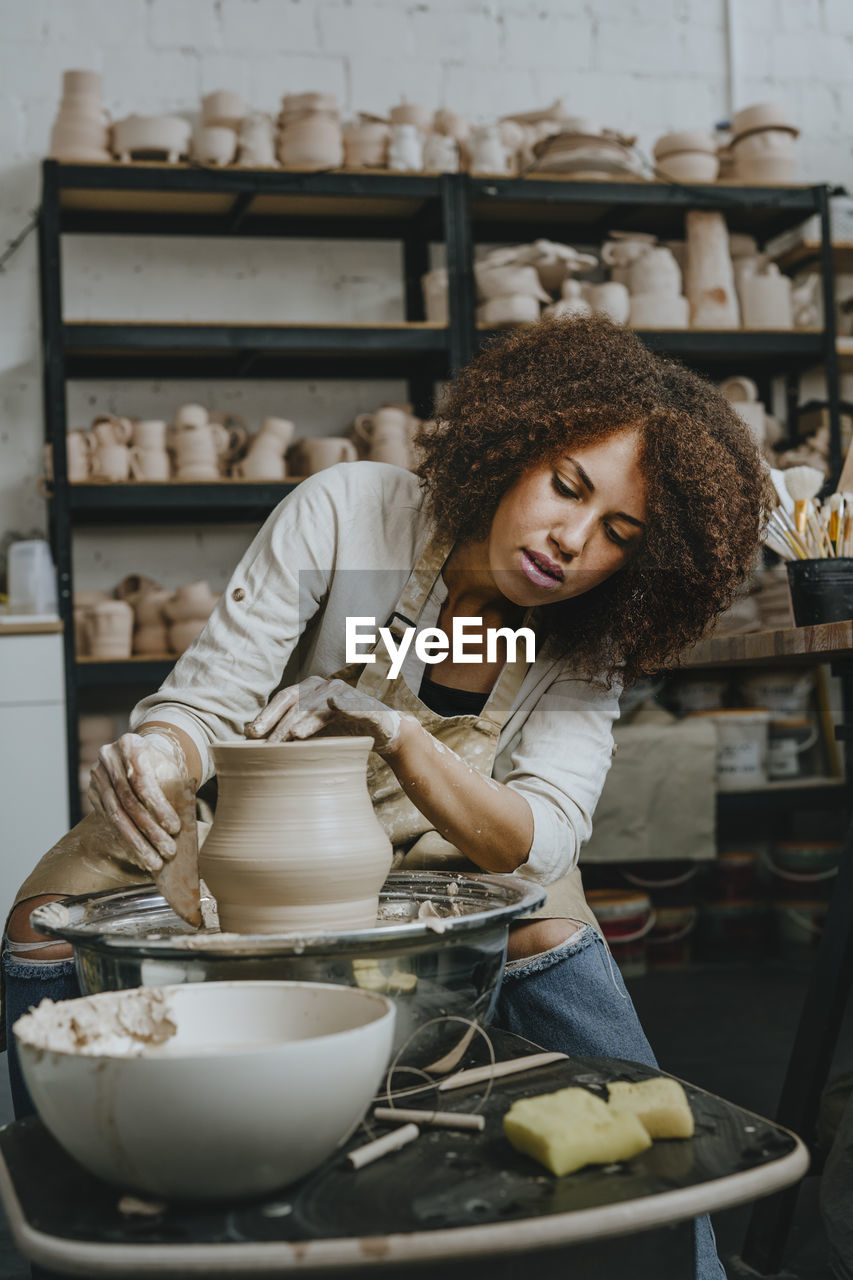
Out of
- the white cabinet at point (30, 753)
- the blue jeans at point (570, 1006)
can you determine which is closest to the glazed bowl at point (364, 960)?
the blue jeans at point (570, 1006)

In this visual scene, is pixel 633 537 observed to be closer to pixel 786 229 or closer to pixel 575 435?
pixel 575 435

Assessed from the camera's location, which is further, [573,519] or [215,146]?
[215,146]

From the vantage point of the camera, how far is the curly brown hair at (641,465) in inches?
54.9

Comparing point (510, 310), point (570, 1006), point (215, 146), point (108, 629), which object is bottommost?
point (570, 1006)

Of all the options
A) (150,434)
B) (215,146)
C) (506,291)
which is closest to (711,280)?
(506,291)

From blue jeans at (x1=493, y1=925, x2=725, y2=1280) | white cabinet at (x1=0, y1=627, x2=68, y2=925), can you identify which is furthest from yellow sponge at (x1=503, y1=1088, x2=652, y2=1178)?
white cabinet at (x1=0, y1=627, x2=68, y2=925)

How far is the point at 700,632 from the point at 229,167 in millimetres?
2362

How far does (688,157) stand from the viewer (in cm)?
363

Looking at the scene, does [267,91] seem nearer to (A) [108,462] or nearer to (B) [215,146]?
(B) [215,146]

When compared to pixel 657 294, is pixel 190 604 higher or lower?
lower

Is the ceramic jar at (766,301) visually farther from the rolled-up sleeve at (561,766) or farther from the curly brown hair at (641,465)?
the rolled-up sleeve at (561,766)

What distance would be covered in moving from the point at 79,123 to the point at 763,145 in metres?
2.04

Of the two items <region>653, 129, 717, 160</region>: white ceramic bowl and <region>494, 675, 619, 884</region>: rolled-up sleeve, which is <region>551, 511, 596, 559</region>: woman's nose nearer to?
<region>494, 675, 619, 884</region>: rolled-up sleeve

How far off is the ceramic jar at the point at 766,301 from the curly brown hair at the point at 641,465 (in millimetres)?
2277
